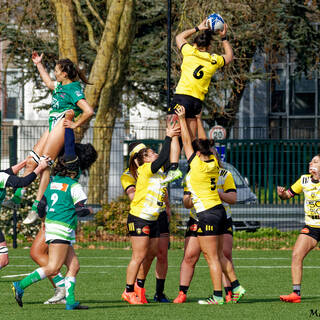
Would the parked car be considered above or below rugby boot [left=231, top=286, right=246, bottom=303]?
above

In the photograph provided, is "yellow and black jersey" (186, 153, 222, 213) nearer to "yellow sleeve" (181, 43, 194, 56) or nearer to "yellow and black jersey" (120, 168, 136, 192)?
"yellow and black jersey" (120, 168, 136, 192)

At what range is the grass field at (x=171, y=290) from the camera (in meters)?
8.62

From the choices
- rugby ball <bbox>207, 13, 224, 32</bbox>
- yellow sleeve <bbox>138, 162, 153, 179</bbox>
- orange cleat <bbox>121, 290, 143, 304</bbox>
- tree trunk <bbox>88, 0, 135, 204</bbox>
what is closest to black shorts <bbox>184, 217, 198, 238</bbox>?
yellow sleeve <bbox>138, 162, 153, 179</bbox>

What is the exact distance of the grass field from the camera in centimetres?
862

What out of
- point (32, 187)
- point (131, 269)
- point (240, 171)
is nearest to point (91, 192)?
point (32, 187)

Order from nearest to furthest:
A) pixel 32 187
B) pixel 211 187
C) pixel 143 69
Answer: pixel 211 187
pixel 32 187
pixel 143 69

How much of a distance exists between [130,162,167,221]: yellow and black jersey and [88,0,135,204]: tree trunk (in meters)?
7.94

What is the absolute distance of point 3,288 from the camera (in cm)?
1101

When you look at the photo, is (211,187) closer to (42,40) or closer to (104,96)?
(104,96)

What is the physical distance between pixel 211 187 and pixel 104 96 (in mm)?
11038

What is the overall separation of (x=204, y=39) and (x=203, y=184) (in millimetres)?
2212

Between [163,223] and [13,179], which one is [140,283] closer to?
[163,223]

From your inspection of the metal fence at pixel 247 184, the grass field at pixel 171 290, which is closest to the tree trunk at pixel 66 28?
the metal fence at pixel 247 184

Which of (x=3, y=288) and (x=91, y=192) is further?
(x=91, y=192)
